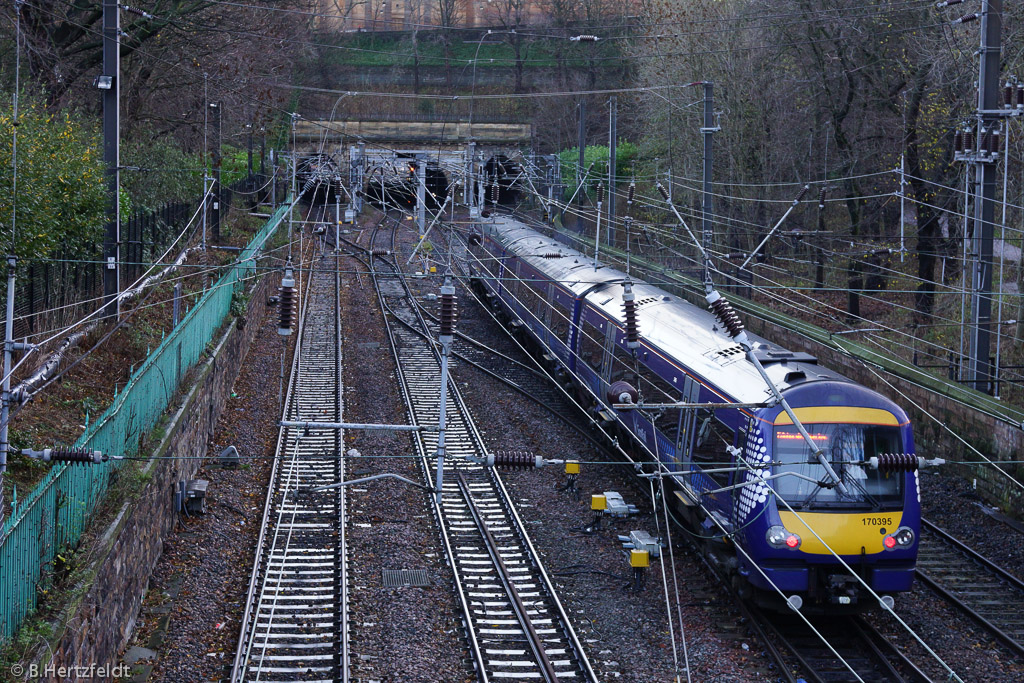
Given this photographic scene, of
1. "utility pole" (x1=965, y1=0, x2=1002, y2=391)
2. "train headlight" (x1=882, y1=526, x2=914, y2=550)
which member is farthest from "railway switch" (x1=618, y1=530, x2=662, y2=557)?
"utility pole" (x1=965, y1=0, x2=1002, y2=391)

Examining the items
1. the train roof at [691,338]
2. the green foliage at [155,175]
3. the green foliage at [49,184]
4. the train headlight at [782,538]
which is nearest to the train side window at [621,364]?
the train roof at [691,338]

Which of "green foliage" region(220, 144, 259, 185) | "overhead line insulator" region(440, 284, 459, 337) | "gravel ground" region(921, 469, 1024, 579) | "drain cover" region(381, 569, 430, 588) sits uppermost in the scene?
"green foliage" region(220, 144, 259, 185)

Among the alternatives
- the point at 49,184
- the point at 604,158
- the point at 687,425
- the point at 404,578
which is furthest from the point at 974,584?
the point at 604,158

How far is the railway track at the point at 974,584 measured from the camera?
39.1 ft

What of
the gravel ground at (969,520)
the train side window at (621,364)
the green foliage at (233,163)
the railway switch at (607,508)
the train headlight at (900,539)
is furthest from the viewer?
the green foliage at (233,163)

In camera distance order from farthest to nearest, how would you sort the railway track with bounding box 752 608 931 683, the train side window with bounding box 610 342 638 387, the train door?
the train side window with bounding box 610 342 638 387
the train door
the railway track with bounding box 752 608 931 683

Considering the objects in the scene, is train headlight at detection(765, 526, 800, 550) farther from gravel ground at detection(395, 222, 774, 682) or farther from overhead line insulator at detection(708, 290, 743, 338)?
overhead line insulator at detection(708, 290, 743, 338)

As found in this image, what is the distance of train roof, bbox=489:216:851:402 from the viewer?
39.1 feet

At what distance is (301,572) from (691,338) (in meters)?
6.31

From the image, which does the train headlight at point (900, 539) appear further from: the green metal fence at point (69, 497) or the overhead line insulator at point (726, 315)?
the green metal fence at point (69, 497)

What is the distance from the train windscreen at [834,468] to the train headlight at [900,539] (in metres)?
0.28

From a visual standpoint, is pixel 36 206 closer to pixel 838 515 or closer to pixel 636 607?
pixel 636 607

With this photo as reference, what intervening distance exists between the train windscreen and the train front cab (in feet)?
0.04

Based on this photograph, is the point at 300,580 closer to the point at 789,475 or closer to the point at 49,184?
the point at 789,475
